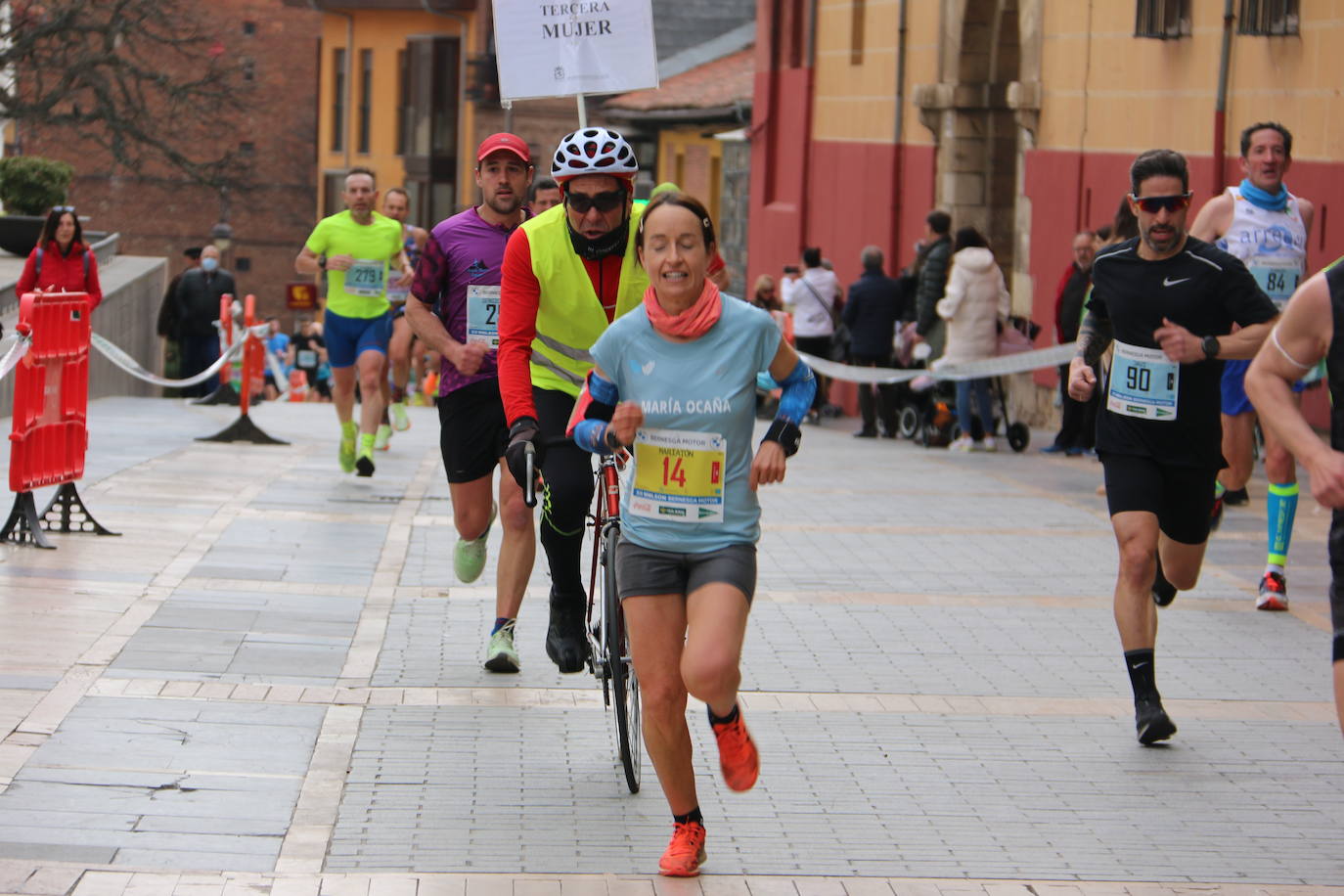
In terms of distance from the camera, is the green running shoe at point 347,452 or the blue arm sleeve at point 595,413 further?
the green running shoe at point 347,452

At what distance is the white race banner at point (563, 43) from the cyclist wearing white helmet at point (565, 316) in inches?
86.2

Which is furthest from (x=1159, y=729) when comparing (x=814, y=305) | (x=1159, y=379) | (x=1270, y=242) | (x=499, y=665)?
(x=814, y=305)

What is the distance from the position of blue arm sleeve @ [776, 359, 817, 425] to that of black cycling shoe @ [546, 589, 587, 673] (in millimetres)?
1564

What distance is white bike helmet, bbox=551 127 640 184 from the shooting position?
678cm

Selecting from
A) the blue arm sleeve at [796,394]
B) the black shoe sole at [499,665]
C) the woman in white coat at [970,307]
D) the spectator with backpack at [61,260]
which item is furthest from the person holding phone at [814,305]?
the blue arm sleeve at [796,394]

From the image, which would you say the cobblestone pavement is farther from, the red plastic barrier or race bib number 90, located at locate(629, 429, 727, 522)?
race bib number 90, located at locate(629, 429, 727, 522)

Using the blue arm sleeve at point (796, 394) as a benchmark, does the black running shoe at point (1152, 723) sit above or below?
below

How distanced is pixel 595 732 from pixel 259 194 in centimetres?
6090

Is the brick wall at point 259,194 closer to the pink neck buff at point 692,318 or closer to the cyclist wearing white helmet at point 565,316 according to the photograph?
the cyclist wearing white helmet at point 565,316

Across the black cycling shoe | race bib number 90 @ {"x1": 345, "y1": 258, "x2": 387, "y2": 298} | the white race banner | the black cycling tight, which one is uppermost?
the white race banner

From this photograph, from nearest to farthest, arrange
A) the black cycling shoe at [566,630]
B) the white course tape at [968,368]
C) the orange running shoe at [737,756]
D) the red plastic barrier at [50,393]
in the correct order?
the orange running shoe at [737,756] → the black cycling shoe at [566,630] → the red plastic barrier at [50,393] → the white course tape at [968,368]

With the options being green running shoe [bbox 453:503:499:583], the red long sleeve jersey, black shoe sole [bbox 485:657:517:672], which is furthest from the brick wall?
the red long sleeve jersey

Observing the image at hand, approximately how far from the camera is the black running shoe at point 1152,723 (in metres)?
7.32

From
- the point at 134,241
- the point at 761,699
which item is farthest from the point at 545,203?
the point at 134,241
